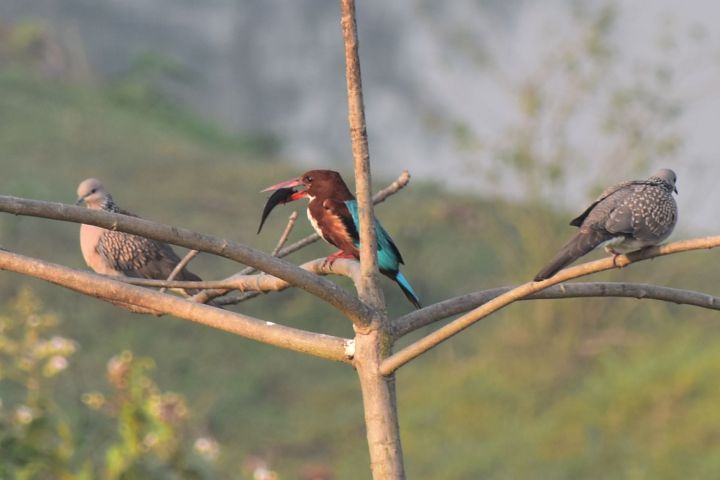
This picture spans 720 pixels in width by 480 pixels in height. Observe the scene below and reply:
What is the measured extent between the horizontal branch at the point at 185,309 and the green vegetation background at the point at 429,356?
411cm

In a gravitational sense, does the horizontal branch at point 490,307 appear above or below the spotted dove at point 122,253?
below

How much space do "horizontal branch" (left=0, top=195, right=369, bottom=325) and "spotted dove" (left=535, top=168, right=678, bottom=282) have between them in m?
0.91

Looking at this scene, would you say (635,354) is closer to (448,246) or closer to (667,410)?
(667,410)

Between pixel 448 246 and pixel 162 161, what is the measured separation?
11.9ft

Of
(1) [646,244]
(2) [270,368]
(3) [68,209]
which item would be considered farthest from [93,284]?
(2) [270,368]

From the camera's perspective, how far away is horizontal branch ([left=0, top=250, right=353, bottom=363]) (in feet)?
7.54

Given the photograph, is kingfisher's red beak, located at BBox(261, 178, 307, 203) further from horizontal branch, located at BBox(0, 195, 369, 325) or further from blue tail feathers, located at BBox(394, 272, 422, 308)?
horizontal branch, located at BBox(0, 195, 369, 325)

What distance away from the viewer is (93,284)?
7.70ft

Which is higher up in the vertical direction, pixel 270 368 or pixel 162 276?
pixel 270 368

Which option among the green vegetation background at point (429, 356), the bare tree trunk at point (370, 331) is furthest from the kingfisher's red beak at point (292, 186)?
the green vegetation background at point (429, 356)

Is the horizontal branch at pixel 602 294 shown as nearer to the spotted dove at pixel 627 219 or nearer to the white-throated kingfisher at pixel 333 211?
the spotted dove at pixel 627 219

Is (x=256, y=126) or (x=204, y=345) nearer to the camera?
(x=204, y=345)

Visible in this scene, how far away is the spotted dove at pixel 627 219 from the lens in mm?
3146

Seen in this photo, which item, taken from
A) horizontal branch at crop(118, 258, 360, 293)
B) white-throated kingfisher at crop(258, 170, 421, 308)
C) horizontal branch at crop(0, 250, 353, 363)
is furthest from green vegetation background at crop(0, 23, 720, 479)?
horizontal branch at crop(0, 250, 353, 363)
